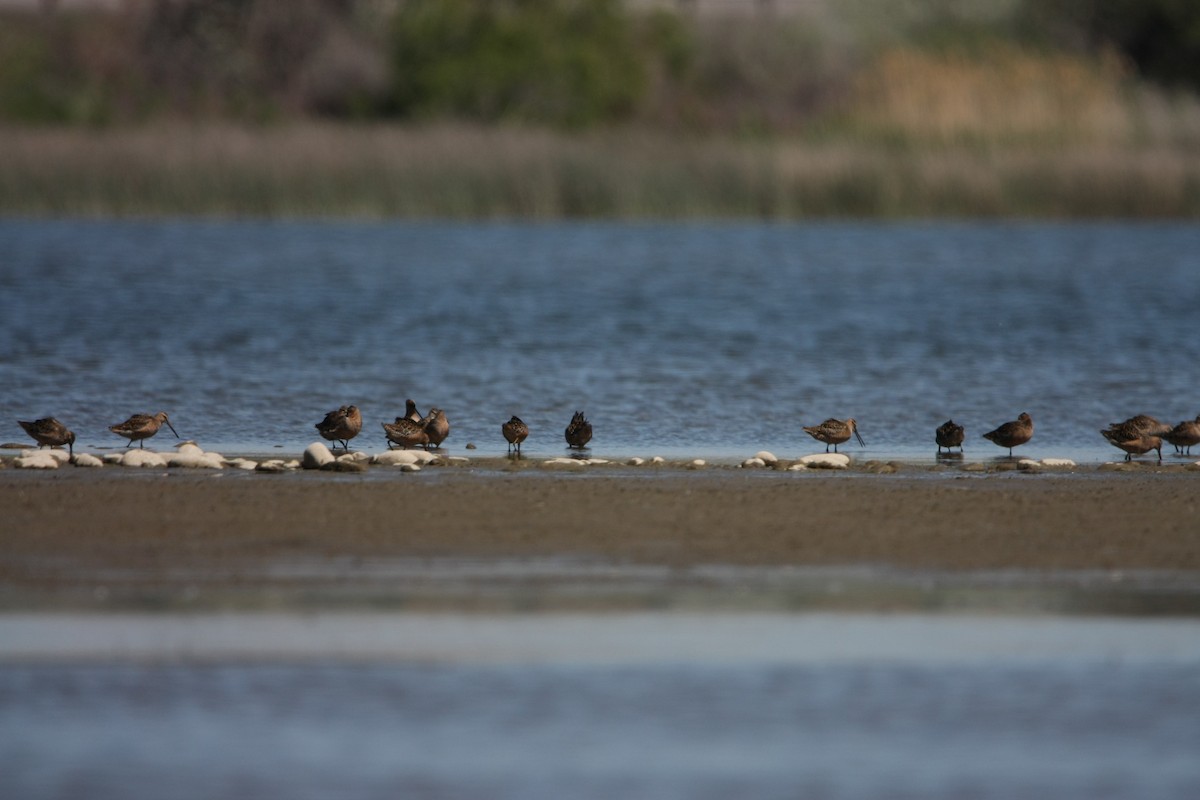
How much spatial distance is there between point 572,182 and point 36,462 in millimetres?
25236

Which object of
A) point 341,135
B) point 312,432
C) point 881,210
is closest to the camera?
point 312,432

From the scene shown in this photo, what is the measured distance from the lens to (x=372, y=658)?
7.75m

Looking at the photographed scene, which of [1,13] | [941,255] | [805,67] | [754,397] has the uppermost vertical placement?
[1,13]

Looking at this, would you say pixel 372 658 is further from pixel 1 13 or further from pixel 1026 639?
pixel 1 13

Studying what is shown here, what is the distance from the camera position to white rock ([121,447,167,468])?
12.3 metres

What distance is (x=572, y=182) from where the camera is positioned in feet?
122

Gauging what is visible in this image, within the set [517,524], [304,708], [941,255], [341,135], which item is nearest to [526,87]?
[341,135]

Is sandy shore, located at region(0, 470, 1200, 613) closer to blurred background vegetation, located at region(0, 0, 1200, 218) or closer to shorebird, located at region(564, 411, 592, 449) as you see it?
shorebird, located at region(564, 411, 592, 449)

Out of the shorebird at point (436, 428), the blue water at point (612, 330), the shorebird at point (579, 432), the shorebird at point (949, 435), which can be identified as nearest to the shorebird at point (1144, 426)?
the blue water at point (612, 330)

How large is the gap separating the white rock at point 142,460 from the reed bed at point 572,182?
2477 centimetres

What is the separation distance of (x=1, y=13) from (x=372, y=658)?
231 ft

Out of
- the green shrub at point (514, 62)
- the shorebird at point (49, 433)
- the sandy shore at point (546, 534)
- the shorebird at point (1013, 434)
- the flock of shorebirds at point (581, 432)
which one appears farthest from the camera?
the green shrub at point (514, 62)

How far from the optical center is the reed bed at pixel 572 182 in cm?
3681

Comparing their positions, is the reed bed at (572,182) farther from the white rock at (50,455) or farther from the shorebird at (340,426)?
the white rock at (50,455)
